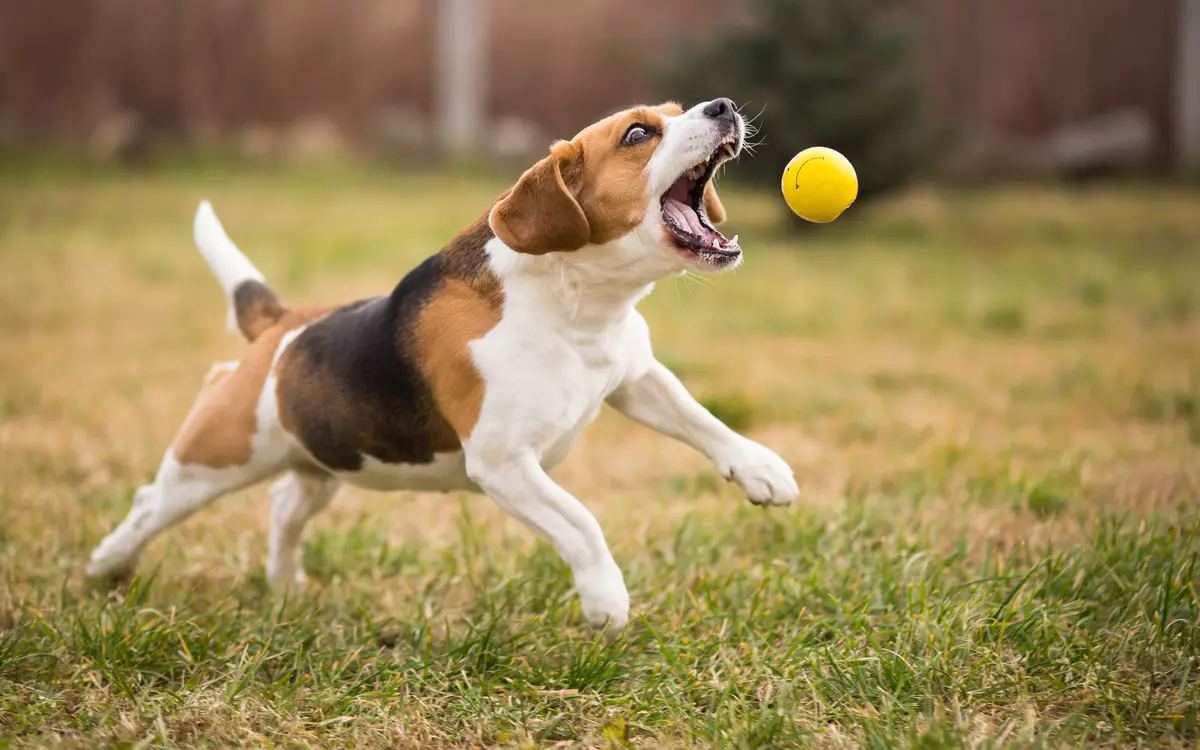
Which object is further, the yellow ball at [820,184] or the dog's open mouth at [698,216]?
the yellow ball at [820,184]

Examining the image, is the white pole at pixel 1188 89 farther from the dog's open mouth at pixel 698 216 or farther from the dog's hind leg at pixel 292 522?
the dog's hind leg at pixel 292 522

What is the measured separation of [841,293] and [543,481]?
615 centimetres

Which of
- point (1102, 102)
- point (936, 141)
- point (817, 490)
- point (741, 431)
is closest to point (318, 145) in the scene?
point (936, 141)

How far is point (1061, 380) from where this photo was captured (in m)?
6.38

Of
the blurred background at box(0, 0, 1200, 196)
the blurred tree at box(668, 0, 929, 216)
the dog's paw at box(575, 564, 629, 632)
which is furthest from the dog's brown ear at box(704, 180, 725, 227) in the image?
the blurred background at box(0, 0, 1200, 196)

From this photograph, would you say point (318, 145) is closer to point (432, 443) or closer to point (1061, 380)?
point (1061, 380)

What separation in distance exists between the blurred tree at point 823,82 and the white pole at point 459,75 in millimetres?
5224

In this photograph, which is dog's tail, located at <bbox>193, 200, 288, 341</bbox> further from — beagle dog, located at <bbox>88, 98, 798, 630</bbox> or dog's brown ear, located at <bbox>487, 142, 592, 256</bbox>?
dog's brown ear, located at <bbox>487, 142, 592, 256</bbox>

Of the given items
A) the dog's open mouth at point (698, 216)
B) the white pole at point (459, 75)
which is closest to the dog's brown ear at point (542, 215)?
the dog's open mouth at point (698, 216)

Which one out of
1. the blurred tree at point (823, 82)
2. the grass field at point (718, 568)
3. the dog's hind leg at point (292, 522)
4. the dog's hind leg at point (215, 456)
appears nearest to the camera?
the grass field at point (718, 568)

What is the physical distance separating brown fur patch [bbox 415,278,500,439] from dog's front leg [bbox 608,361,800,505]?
0.48m

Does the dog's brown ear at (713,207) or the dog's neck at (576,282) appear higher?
the dog's brown ear at (713,207)

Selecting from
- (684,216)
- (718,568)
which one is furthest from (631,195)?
(718,568)

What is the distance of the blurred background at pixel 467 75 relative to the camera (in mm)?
14602
